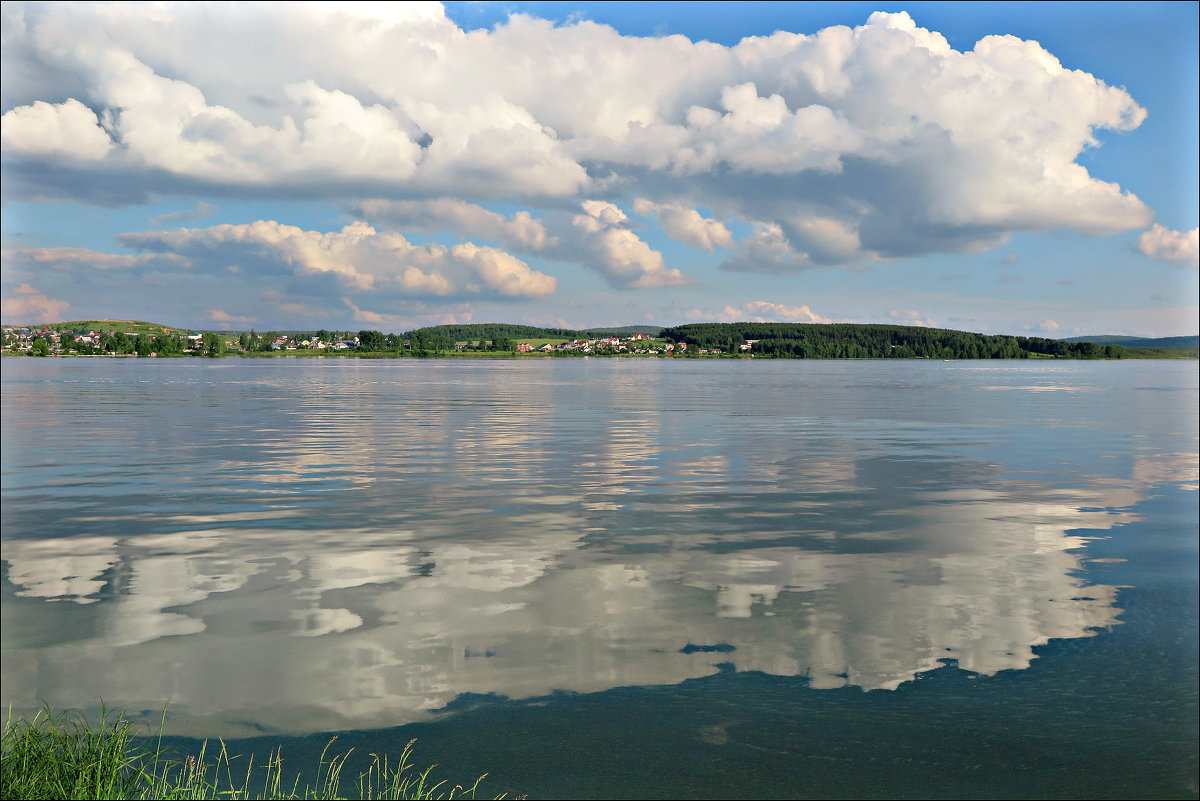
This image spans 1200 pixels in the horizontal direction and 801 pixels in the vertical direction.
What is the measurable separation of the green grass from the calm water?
456 mm

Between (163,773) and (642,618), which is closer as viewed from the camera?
(163,773)

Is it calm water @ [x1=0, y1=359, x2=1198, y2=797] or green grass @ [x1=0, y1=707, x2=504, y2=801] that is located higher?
calm water @ [x1=0, y1=359, x2=1198, y2=797]

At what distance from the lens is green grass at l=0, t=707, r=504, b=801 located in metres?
10.3

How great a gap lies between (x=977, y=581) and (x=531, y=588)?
9.21m

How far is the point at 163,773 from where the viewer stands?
11203 mm

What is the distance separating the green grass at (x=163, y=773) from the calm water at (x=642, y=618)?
17.9 inches

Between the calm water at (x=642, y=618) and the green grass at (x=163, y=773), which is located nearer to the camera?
the green grass at (x=163, y=773)

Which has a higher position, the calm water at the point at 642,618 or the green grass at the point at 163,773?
the calm water at the point at 642,618

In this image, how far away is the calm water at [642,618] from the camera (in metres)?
11.8

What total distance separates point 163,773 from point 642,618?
796cm

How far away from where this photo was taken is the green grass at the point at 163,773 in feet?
33.9

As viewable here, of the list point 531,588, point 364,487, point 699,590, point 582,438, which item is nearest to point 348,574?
point 531,588

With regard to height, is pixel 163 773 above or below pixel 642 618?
below

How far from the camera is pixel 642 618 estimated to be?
16234 millimetres
